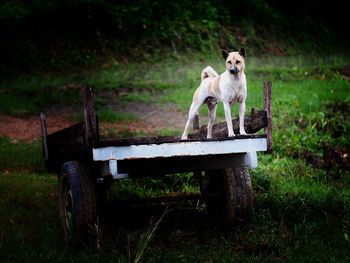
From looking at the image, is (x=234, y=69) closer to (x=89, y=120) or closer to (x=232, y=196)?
(x=89, y=120)

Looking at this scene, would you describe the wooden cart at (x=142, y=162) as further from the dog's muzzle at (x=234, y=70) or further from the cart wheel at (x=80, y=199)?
the dog's muzzle at (x=234, y=70)

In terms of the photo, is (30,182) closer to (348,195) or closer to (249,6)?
(348,195)

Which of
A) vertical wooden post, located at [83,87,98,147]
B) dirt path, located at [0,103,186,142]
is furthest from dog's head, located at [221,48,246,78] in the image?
dirt path, located at [0,103,186,142]

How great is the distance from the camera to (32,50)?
824 inches

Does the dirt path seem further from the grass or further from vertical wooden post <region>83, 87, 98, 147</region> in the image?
vertical wooden post <region>83, 87, 98, 147</region>

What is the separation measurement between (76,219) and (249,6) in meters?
22.9

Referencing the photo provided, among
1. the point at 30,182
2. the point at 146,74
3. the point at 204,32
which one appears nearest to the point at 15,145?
the point at 30,182

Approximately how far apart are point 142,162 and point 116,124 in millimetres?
7297

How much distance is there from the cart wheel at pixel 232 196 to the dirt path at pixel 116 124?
18.3ft

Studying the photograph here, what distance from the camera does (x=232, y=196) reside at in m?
6.39

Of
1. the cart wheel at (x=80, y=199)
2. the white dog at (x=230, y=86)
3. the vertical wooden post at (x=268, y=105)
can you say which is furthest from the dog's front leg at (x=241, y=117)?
the cart wheel at (x=80, y=199)

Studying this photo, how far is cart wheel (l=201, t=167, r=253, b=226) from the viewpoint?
6.36m

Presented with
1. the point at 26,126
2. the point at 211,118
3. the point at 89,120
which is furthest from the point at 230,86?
the point at 26,126

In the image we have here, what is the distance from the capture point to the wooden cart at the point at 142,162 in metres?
5.29
